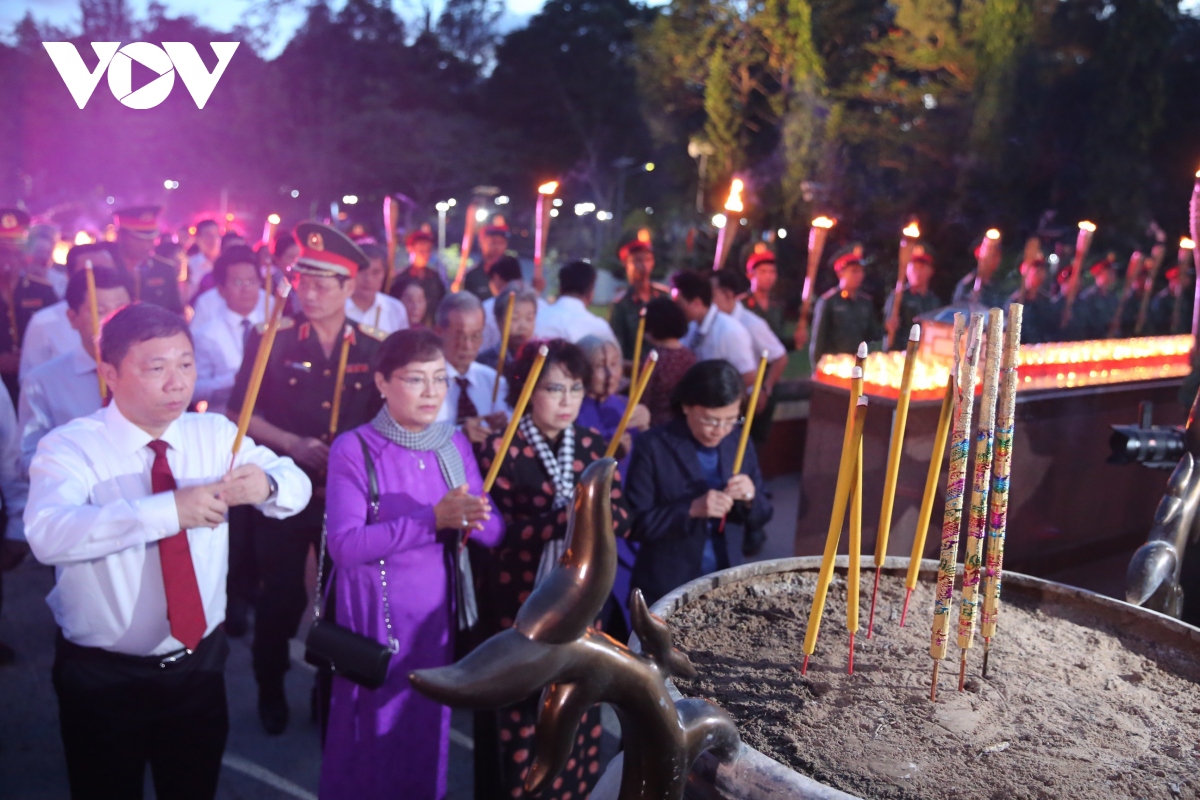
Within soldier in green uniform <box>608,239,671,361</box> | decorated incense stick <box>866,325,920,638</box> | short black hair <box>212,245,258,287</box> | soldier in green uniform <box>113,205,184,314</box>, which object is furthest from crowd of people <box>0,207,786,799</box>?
soldier in green uniform <box>113,205,184,314</box>

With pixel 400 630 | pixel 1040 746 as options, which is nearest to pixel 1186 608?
pixel 1040 746

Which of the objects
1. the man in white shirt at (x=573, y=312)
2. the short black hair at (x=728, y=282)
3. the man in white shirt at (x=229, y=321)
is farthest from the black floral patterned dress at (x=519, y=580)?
the short black hair at (x=728, y=282)

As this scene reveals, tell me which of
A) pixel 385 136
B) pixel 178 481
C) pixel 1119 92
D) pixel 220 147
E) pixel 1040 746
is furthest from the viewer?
pixel 385 136

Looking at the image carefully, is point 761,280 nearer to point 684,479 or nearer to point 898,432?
point 684,479

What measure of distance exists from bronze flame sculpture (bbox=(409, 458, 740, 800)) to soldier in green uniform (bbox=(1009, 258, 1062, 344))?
25.4 ft

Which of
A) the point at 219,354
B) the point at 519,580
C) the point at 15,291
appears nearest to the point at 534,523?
the point at 519,580

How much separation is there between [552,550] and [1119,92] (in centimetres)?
1416

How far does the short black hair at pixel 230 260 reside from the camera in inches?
200

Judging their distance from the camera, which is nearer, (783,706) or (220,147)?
(783,706)

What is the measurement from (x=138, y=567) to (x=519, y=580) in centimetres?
110

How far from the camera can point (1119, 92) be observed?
13602 millimetres

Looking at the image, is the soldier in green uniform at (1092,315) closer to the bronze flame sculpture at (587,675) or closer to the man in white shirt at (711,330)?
the man in white shirt at (711,330)

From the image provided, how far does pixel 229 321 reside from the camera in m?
5.02

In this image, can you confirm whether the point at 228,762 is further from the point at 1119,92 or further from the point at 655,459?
the point at 1119,92
